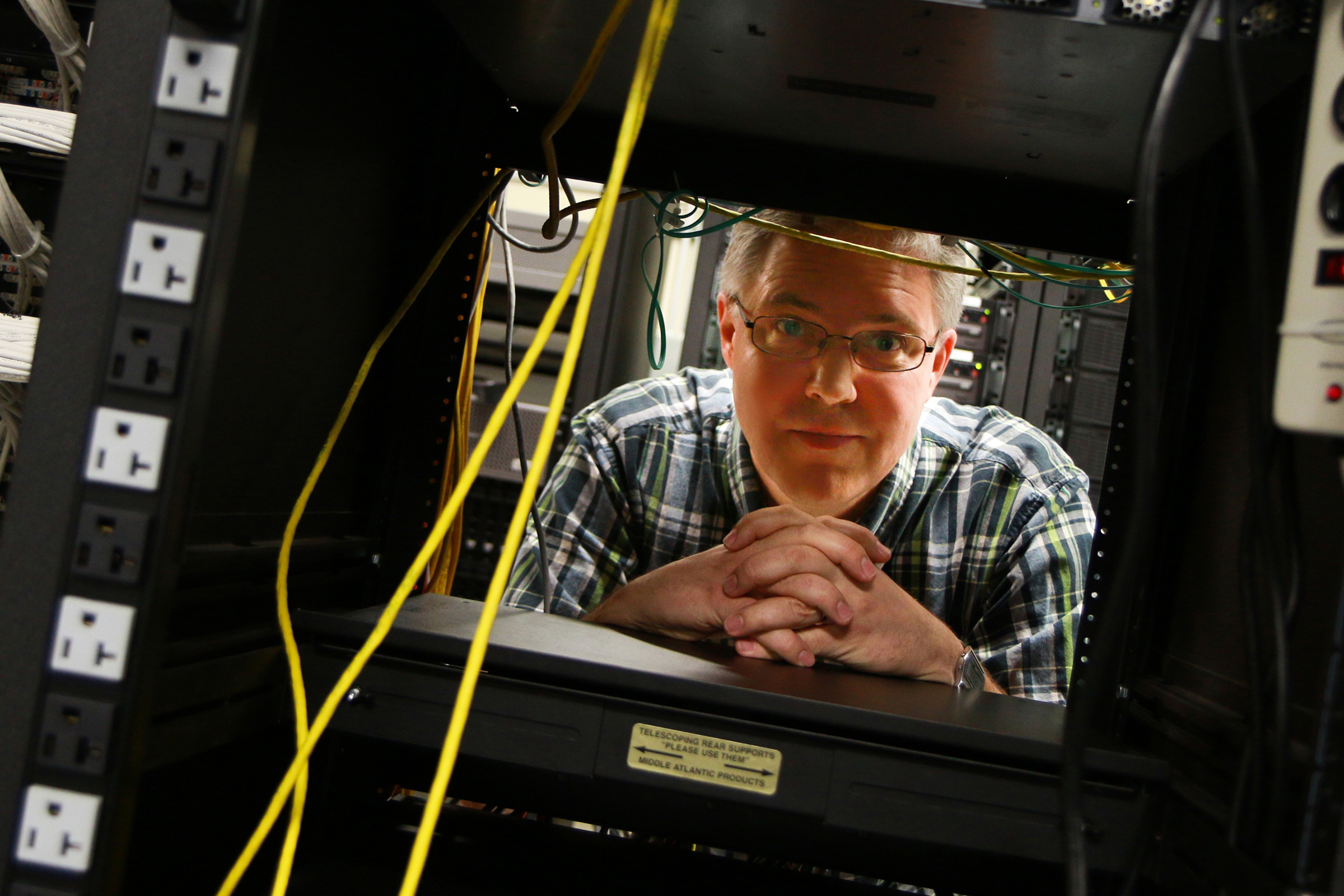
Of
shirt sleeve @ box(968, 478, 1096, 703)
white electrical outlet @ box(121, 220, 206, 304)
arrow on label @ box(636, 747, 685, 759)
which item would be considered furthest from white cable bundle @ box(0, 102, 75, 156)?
shirt sleeve @ box(968, 478, 1096, 703)

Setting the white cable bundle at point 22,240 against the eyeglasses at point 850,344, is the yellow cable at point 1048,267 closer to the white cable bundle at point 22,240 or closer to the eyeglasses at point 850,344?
the eyeglasses at point 850,344

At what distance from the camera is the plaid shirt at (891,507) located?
1.33 m

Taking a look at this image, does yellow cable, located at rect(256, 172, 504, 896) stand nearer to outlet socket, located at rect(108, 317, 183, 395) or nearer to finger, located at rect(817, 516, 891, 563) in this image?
outlet socket, located at rect(108, 317, 183, 395)

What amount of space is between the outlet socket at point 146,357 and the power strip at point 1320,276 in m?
0.46

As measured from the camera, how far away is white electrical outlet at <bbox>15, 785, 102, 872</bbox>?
36 cm

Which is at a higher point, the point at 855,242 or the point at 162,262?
the point at 855,242

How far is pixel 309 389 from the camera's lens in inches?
A: 21.2

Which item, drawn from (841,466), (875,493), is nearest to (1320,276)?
(841,466)

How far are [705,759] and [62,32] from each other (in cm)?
62

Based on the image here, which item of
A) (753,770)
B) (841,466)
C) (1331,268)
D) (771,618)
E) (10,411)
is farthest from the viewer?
(841,466)

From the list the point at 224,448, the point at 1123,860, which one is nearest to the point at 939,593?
the point at 1123,860

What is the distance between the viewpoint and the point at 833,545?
2.46 feet

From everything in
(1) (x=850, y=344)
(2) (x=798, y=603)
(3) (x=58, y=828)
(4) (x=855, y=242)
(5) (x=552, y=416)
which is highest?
(4) (x=855, y=242)

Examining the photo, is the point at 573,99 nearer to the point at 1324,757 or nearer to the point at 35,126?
the point at 35,126
